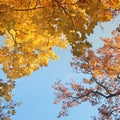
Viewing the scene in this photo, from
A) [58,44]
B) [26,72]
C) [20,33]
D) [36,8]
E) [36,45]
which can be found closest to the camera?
[36,8]

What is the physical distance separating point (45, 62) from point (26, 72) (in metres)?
0.83

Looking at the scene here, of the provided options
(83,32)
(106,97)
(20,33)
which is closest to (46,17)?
(83,32)

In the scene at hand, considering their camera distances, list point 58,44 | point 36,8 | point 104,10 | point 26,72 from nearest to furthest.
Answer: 1. point 104,10
2. point 36,8
3. point 58,44
4. point 26,72

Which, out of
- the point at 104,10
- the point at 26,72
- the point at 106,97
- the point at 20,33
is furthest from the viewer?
the point at 106,97

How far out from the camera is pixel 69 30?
17.8 ft

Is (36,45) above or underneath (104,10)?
above

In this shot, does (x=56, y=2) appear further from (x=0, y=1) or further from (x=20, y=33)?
(x=20, y=33)

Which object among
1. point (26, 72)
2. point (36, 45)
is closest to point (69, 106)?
point (26, 72)

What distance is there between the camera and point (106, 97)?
2119cm

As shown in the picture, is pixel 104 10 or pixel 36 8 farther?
pixel 36 8

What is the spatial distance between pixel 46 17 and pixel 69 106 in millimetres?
17687

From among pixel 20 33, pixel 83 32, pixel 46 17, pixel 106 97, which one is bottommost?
pixel 83 32

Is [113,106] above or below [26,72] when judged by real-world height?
above

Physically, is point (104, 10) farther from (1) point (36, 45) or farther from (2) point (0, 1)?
(1) point (36, 45)
